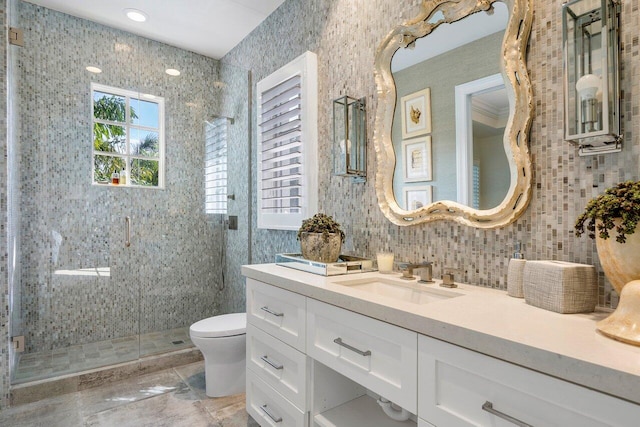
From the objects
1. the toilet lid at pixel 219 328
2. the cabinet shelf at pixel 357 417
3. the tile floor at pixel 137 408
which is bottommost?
the tile floor at pixel 137 408

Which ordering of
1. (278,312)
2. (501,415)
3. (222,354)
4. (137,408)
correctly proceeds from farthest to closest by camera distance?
(222,354), (137,408), (278,312), (501,415)

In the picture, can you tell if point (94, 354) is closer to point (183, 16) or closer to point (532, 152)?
point (183, 16)

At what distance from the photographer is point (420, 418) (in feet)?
3.20

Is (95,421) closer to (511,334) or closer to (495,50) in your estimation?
(511,334)

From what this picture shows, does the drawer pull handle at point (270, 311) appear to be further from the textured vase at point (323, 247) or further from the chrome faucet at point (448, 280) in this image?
the chrome faucet at point (448, 280)

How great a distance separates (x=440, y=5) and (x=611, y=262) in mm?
1257

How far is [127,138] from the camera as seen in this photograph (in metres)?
3.01

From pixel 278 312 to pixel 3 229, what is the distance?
1.88 m

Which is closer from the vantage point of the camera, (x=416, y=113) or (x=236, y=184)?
(x=416, y=113)

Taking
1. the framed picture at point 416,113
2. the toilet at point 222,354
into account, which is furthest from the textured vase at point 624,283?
the toilet at point 222,354

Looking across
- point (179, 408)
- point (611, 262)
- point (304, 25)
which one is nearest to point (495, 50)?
point (611, 262)

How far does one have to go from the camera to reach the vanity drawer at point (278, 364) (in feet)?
4.81

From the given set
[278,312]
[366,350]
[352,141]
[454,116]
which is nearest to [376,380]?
[366,350]

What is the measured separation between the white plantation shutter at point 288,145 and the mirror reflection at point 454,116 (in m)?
0.70
